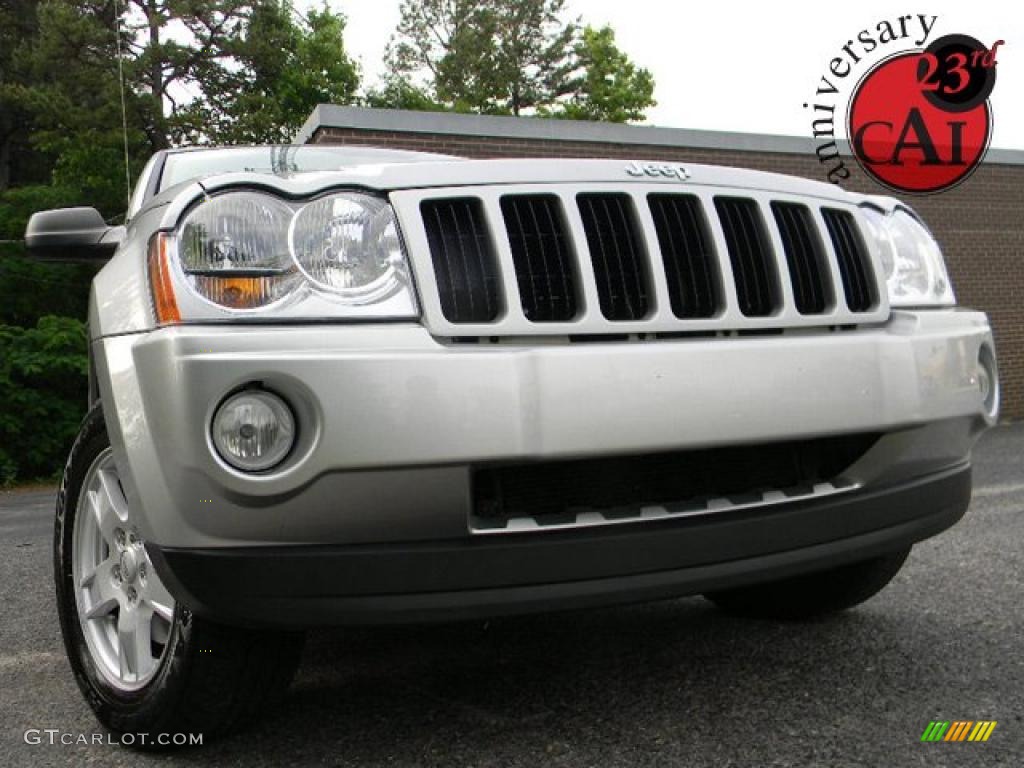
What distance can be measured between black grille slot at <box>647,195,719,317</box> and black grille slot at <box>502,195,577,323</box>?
8.6 inches

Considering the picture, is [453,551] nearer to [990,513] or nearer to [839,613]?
[839,613]

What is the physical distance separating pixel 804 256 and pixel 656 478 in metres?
0.66

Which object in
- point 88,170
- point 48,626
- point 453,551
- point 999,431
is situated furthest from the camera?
point 88,170

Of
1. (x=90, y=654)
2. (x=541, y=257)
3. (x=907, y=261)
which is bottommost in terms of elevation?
(x=90, y=654)

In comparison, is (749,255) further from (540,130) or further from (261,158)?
(540,130)

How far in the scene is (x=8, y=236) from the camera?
22.7m

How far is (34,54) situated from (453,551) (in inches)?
1110

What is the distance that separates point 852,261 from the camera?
2.31 metres

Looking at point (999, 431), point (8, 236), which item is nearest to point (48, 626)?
point (999, 431)

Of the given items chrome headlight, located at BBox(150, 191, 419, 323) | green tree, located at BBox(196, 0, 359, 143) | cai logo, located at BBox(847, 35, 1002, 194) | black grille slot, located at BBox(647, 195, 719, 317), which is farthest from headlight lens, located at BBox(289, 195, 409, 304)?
green tree, located at BBox(196, 0, 359, 143)

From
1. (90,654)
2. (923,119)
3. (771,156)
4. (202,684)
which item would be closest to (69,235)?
A: (90,654)

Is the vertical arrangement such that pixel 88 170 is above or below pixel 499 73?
below

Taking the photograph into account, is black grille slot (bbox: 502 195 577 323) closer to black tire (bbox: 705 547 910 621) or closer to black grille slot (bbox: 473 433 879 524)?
black grille slot (bbox: 473 433 879 524)

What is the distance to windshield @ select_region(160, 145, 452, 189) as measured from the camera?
3361 millimetres
